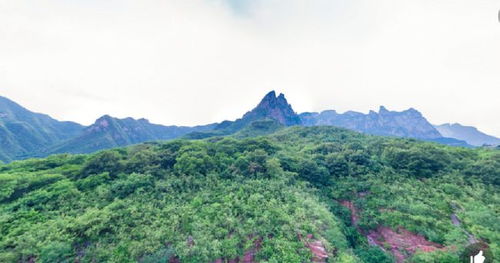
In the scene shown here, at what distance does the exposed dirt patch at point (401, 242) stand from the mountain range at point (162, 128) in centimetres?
6350

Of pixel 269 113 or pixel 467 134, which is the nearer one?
pixel 269 113

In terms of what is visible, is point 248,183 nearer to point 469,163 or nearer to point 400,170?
point 400,170

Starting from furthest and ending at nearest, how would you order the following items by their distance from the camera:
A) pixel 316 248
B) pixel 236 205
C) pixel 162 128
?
1. pixel 162 128
2. pixel 236 205
3. pixel 316 248

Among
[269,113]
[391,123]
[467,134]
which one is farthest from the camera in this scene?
[467,134]

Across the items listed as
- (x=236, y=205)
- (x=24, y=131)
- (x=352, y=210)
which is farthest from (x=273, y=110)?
(x=24, y=131)

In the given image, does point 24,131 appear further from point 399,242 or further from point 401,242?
point 401,242

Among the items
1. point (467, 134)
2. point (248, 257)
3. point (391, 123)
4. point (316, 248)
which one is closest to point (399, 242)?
point (316, 248)

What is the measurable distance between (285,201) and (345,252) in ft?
21.2

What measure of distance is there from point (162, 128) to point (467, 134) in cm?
28188

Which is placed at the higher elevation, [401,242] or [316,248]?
[316,248]

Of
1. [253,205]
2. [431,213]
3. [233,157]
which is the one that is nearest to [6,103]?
[233,157]

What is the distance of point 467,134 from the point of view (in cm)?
17988

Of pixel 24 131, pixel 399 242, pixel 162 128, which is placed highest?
pixel 24 131

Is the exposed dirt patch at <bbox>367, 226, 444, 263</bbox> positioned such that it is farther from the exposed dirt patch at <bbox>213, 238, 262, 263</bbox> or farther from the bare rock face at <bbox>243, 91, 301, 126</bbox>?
the bare rock face at <bbox>243, 91, 301, 126</bbox>
